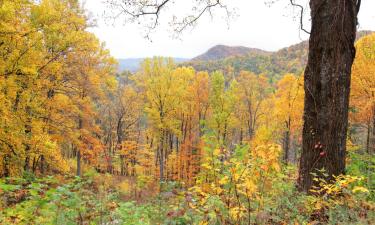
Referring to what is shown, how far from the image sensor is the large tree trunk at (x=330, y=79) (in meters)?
3.51

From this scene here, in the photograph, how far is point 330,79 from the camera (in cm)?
353

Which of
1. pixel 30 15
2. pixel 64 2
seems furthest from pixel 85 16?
pixel 30 15

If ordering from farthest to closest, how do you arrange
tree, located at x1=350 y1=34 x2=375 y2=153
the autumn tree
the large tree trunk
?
the autumn tree → tree, located at x1=350 y1=34 x2=375 y2=153 → the large tree trunk

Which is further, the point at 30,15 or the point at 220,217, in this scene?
the point at 30,15

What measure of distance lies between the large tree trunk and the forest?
1 centimetres

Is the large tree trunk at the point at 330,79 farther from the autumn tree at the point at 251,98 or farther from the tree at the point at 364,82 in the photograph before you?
the autumn tree at the point at 251,98

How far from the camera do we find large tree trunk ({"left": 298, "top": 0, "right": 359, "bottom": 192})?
3.51 metres

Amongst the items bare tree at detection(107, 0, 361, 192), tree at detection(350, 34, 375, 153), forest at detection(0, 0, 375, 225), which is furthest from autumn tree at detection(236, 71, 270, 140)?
bare tree at detection(107, 0, 361, 192)

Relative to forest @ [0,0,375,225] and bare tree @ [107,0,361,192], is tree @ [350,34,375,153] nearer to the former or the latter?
forest @ [0,0,375,225]

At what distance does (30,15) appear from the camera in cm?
1326

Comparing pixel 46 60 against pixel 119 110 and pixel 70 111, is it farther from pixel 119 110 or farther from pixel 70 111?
pixel 119 110

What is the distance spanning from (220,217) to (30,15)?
13722 mm

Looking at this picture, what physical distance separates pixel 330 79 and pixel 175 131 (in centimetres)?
2192

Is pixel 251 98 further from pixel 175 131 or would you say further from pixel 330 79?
pixel 330 79
